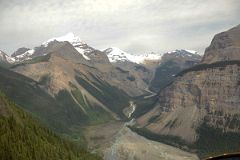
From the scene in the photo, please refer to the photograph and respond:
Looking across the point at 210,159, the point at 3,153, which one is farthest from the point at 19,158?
the point at 210,159

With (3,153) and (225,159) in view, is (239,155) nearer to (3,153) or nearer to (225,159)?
(225,159)

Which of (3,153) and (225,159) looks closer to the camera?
(225,159)

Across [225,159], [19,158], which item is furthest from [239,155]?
[19,158]

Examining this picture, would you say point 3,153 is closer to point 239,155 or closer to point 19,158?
point 19,158

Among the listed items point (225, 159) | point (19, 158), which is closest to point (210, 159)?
point (225, 159)

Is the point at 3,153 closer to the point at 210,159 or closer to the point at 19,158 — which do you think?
the point at 19,158

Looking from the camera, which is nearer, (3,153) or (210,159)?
(210,159)

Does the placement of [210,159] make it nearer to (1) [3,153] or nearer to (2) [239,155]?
(2) [239,155]
